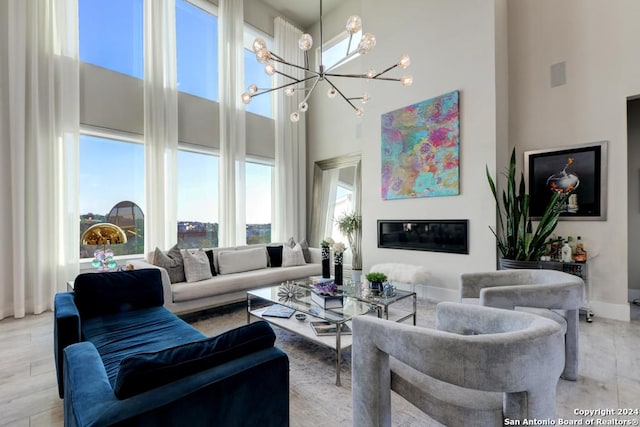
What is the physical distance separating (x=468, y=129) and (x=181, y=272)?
4265 mm

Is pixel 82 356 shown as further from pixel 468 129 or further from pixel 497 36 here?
pixel 497 36

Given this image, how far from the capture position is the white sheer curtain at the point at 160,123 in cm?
446

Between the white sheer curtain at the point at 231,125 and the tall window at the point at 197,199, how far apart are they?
15 cm

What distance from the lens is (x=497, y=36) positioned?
3.86 meters

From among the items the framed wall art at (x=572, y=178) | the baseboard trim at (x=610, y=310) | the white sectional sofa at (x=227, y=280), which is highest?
the framed wall art at (x=572, y=178)

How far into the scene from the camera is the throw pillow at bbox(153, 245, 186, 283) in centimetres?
351

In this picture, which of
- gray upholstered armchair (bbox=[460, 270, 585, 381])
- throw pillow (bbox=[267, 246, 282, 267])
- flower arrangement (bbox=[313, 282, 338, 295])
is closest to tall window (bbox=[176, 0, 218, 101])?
throw pillow (bbox=[267, 246, 282, 267])

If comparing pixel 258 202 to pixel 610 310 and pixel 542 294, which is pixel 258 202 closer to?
pixel 542 294

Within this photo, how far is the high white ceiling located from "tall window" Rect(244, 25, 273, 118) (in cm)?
69

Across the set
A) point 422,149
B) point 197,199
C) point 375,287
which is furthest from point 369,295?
point 197,199

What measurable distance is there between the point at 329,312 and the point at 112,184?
12.6 feet

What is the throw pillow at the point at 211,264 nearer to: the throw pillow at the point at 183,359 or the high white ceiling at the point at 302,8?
the throw pillow at the point at 183,359

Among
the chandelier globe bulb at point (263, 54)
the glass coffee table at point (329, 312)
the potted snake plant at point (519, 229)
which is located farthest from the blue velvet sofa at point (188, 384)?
the potted snake plant at point (519, 229)

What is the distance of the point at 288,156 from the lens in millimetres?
6395
